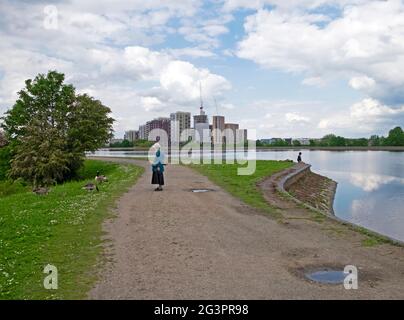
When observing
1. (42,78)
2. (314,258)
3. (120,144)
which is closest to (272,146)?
(120,144)

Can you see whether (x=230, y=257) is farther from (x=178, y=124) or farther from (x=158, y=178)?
(x=178, y=124)

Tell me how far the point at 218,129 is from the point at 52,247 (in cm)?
6722

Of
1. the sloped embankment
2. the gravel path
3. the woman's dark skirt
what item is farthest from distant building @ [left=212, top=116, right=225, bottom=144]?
the gravel path

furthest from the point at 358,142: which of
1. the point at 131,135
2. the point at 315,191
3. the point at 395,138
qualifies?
the point at 315,191

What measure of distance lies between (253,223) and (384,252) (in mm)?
3954

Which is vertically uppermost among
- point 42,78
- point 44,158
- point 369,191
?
point 42,78

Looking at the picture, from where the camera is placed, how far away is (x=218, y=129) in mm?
75750

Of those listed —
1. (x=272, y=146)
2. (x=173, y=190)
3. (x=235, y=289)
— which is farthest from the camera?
(x=272, y=146)

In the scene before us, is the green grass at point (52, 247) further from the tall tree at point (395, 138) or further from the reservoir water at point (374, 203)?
the tall tree at point (395, 138)

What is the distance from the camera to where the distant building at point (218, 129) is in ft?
243

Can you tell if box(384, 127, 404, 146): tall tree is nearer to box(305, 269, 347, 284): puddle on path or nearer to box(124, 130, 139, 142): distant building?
box(124, 130, 139, 142): distant building

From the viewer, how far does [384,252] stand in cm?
899

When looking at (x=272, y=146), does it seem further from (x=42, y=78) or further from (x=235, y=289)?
(x=235, y=289)
